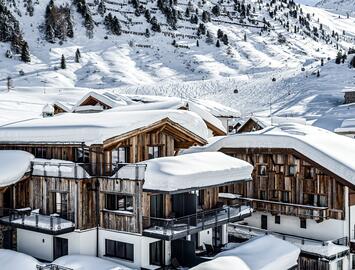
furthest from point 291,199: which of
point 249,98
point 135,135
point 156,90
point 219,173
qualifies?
point 156,90

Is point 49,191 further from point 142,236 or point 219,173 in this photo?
point 219,173

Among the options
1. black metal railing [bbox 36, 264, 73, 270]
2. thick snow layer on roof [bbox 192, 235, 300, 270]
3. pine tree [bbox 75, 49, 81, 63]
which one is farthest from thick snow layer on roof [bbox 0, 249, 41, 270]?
pine tree [bbox 75, 49, 81, 63]

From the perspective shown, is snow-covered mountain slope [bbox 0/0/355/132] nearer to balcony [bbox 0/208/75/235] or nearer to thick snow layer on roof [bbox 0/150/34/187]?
thick snow layer on roof [bbox 0/150/34/187]

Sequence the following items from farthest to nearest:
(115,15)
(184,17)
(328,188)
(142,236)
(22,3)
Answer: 1. (184,17)
2. (115,15)
3. (22,3)
4. (328,188)
5. (142,236)

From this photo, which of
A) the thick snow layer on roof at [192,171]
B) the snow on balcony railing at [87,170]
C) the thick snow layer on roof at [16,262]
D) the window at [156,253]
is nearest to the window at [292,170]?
the thick snow layer on roof at [192,171]

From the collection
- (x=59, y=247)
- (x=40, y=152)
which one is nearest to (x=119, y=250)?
(x=59, y=247)

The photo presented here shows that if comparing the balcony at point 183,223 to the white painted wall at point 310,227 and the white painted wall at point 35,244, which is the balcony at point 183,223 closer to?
the white painted wall at point 35,244
